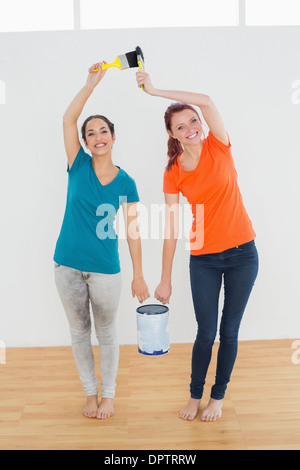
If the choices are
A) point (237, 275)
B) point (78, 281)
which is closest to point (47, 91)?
point (78, 281)

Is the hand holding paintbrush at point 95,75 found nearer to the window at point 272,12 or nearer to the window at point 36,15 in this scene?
the window at point 36,15

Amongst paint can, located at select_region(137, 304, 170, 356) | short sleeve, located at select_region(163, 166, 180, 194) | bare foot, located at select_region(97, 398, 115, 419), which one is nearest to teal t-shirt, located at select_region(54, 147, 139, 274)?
short sleeve, located at select_region(163, 166, 180, 194)

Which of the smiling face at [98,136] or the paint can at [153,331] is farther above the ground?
the smiling face at [98,136]

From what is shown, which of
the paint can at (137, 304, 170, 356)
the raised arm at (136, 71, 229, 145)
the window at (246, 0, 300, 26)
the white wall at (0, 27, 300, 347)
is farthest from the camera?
the window at (246, 0, 300, 26)

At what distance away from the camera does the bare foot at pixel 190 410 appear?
184 cm

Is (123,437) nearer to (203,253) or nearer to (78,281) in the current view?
(78,281)

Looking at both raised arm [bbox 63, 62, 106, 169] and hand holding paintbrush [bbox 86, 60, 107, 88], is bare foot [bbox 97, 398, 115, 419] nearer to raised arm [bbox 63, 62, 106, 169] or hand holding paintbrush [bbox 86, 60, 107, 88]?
raised arm [bbox 63, 62, 106, 169]

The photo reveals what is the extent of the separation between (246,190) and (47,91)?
1.29 m

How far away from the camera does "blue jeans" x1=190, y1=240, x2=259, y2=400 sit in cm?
173

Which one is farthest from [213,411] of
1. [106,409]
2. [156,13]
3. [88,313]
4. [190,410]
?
[156,13]

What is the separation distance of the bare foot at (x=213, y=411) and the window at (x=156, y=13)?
2087mm

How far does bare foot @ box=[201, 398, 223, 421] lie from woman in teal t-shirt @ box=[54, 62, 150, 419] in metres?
0.41

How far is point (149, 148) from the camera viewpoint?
8.40 ft

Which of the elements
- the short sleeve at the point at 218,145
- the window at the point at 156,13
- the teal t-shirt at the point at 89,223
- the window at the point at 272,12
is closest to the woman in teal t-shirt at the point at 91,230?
the teal t-shirt at the point at 89,223
